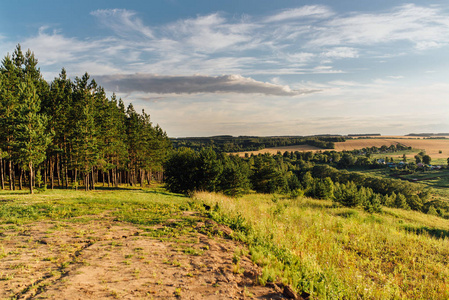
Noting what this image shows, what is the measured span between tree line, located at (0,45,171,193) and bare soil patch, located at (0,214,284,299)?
22.8 meters

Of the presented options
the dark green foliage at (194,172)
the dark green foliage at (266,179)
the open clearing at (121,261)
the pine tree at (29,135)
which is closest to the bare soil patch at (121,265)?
the open clearing at (121,261)

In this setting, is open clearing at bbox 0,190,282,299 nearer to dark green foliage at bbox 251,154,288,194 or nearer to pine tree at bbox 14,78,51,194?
pine tree at bbox 14,78,51,194

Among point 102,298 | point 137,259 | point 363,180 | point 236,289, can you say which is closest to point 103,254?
point 137,259

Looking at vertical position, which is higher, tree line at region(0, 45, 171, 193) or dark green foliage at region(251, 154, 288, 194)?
tree line at region(0, 45, 171, 193)

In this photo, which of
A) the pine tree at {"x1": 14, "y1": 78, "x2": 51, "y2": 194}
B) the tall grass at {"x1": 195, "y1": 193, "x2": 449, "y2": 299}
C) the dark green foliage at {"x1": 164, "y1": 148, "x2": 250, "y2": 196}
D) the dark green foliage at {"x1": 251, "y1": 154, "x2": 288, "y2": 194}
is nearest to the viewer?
the tall grass at {"x1": 195, "y1": 193, "x2": 449, "y2": 299}

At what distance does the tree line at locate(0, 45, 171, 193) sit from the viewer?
25.8 m

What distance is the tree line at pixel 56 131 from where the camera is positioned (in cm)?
2577

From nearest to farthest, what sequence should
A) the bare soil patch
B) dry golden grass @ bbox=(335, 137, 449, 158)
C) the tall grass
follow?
the bare soil patch
the tall grass
dry golden grass @ bbox=(335, 137, 449, 158)

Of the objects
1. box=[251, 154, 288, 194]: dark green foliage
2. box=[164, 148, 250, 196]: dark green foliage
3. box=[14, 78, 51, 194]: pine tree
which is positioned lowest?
box=[251, 154, 288, 194]: dark green foliage

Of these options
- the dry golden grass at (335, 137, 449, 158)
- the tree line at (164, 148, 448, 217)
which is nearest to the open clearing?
the tree line at (164, 148, 448, 217)

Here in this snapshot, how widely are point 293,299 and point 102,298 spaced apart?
14.2 ft

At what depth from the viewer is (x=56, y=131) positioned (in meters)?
34.4

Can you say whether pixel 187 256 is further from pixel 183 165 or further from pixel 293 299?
pixel 183 165

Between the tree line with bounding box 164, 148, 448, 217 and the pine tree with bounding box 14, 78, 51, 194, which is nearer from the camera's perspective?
the pine tree with bounding box 14, 78, 51, 194
